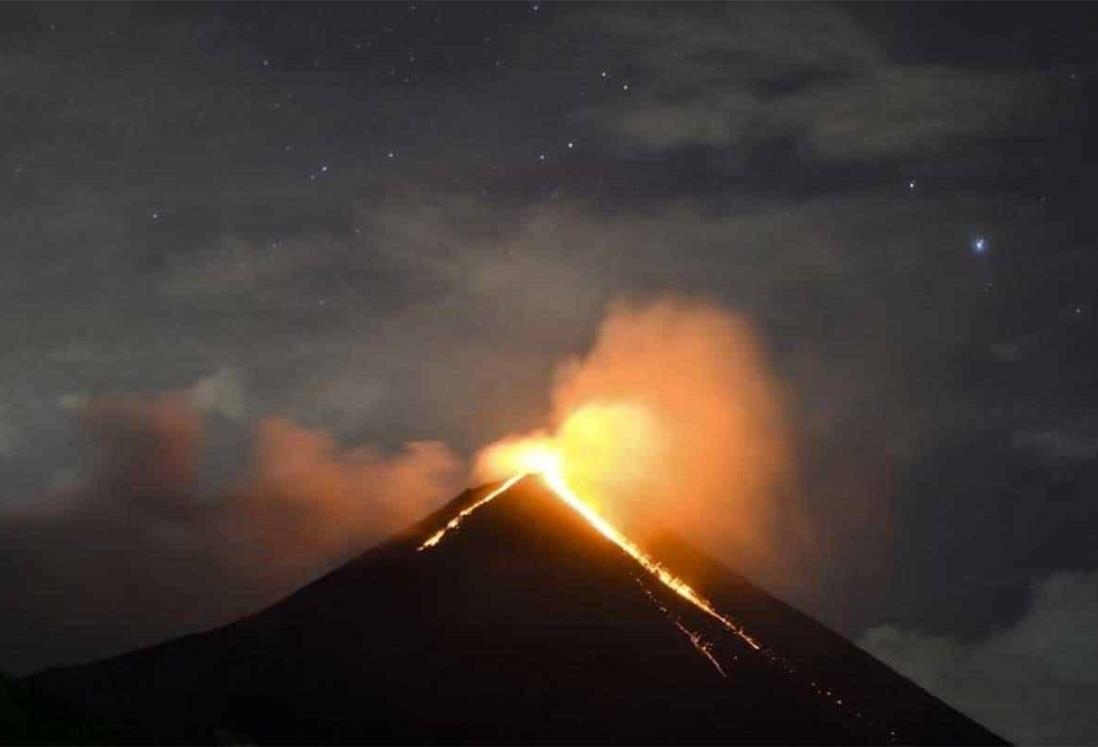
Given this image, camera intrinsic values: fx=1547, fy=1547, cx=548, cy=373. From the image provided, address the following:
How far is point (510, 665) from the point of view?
68125 millimetres

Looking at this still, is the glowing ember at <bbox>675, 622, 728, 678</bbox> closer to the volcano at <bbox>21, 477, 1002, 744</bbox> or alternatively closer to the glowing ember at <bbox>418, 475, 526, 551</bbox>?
the volcano at <bbox>21, 477, 1002, 744</bbox>

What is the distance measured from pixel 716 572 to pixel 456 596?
64.5 ft

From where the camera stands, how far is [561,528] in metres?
Answer: 85.9

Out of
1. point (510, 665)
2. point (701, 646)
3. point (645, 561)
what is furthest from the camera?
point (645, 561)

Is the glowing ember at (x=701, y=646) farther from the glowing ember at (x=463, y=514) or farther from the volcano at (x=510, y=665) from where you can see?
the glowing ember at (x=463, y=514)

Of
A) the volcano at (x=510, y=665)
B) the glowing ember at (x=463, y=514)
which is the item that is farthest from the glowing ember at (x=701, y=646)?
the glowing ember at (x=463, y=514)

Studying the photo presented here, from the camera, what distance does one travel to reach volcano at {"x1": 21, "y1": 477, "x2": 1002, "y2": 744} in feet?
209

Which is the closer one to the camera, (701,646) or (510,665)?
(510,665)

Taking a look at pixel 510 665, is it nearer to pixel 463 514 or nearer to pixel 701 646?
pixel 701 646

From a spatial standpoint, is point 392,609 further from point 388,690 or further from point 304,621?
point 388,690

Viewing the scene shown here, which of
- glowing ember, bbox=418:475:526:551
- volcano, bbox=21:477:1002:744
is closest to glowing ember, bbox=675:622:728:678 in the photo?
volcano, bbox=21:477:1002:744

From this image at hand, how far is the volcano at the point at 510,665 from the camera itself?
63.8m

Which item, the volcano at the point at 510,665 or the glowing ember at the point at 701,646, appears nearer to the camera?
the volcano at the point at 510,665

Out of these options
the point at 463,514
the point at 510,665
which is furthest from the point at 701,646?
the point at 463,514
